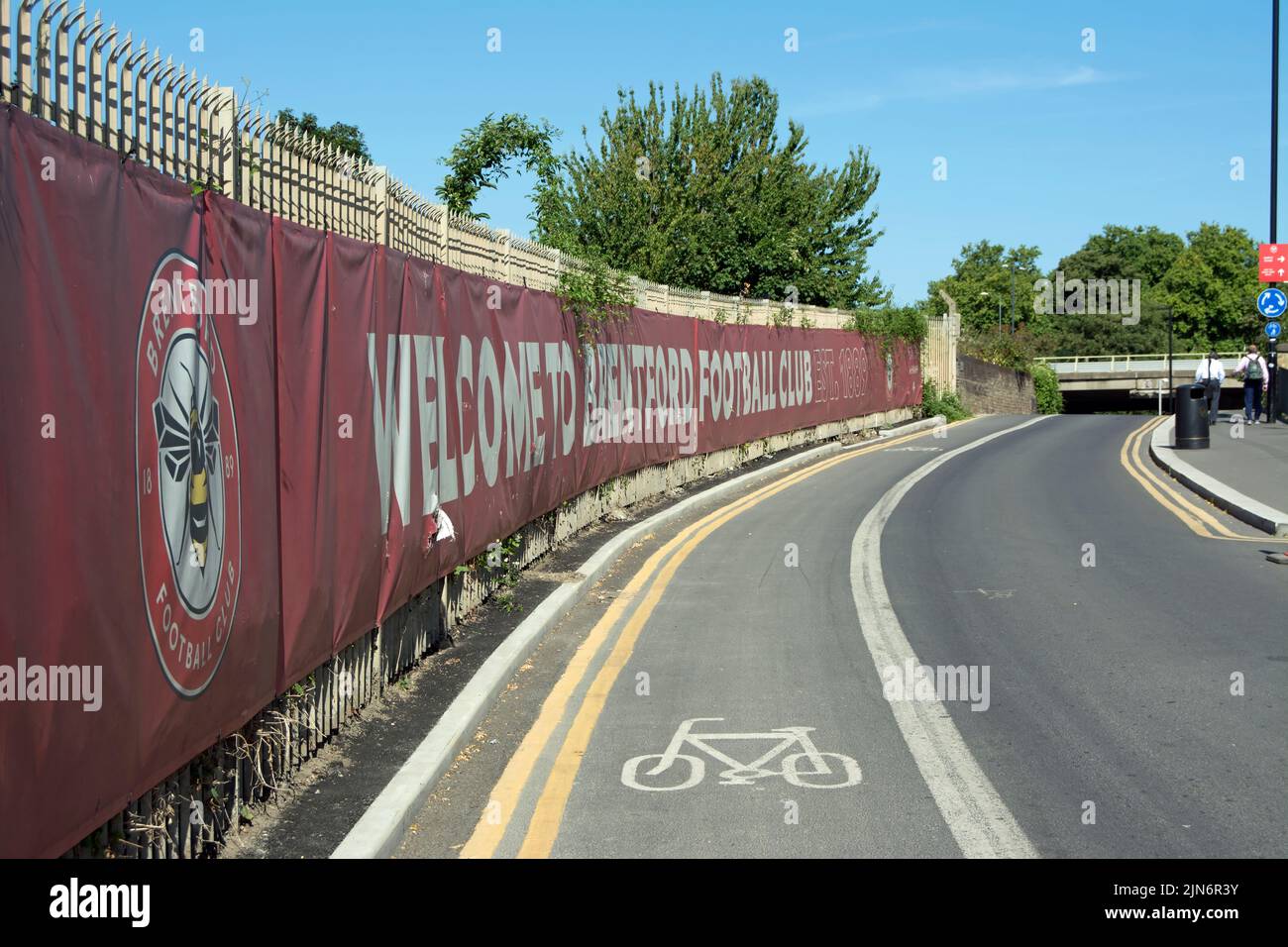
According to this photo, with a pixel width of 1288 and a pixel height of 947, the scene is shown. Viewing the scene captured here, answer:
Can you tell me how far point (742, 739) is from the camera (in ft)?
23.2

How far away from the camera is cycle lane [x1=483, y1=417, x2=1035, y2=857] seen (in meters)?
5.56

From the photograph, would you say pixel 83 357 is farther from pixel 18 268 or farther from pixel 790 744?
pixel 790 744

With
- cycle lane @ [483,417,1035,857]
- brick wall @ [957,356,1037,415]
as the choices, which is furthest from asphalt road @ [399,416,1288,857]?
brick wall @ [957,356,1037,415]

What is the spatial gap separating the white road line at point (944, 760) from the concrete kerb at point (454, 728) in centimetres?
243

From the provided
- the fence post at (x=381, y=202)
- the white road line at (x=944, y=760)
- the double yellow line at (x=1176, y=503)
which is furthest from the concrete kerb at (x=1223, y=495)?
the fence post at (x=381, y=202)

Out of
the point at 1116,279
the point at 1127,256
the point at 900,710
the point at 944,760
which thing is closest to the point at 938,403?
the point at 900,710

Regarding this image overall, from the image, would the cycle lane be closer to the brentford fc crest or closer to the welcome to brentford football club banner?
the welcome to brentford football club banner

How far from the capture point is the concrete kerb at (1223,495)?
577 inches

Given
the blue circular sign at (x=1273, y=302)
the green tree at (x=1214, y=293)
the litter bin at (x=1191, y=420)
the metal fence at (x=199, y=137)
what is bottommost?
the litter bin at (x=1191, y=420)

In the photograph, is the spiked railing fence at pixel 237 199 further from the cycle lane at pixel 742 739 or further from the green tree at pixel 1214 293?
the green tree at pixel 1214 293

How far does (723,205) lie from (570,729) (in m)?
45.1

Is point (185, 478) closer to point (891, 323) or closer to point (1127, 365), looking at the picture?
point (891, 323)

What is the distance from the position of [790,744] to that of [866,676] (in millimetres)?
1665
